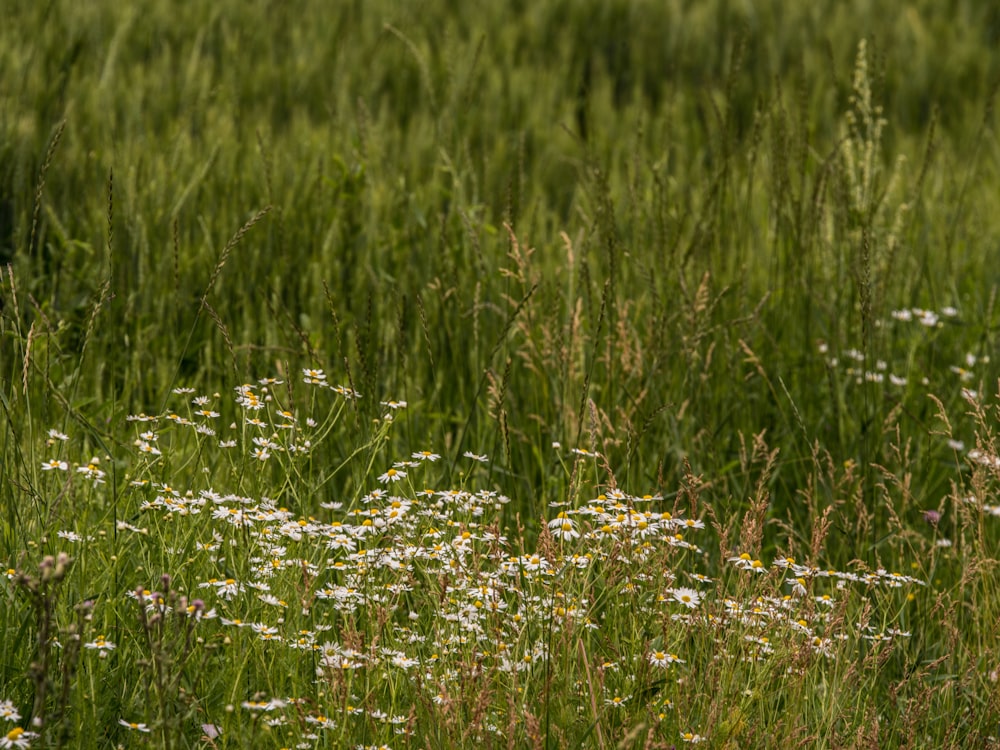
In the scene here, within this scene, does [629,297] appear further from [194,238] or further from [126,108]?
[126,108]

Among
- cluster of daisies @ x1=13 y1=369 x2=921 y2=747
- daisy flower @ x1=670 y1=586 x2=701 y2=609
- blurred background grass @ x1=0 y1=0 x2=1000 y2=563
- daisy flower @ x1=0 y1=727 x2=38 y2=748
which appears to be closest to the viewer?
daisy flower @ x1=0 y1=727 x2=38 y2=748

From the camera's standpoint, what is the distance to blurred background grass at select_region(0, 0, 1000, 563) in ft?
10.3

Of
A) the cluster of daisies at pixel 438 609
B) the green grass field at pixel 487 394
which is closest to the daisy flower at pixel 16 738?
the green grass field at pixel 487 394

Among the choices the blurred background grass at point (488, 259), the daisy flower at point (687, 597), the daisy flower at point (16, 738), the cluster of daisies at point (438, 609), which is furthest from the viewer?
the blurred background grass at point (488, 259)

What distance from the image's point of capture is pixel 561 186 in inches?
219

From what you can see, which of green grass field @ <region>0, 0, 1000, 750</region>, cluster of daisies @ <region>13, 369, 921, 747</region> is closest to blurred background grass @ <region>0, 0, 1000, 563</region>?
green grass field @ <region>0, 0, 1000, 750</region>

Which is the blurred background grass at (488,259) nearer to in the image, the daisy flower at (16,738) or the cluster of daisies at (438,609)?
the cluster of daisies at (438,609)

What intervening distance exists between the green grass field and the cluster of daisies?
2 centimetres

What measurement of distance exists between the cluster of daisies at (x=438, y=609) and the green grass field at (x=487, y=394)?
2cm

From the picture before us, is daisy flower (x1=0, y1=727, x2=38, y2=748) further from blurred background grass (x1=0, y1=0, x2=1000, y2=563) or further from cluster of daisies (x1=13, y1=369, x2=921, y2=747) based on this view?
blurred background grass (x1=0, y1=0, x2=1000, y2=563)

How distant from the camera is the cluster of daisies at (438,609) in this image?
6.35 ft

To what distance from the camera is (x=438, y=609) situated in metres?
2.06

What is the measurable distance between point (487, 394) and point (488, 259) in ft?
2.49

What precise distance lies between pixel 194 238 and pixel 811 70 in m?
3.87
